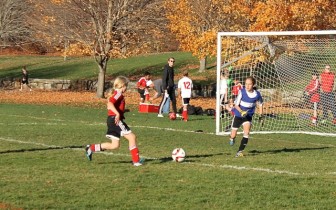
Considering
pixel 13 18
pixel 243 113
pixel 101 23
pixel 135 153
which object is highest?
pixel 13 18

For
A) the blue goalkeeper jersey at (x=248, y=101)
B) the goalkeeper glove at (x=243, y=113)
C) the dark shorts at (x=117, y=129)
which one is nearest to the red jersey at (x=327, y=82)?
the blue goalkeeper jersey at (x=248, y=101)

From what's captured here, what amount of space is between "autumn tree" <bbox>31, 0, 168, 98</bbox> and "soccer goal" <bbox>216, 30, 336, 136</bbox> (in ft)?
36.2

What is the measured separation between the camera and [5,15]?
47062mm

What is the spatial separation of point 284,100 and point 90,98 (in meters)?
15.1

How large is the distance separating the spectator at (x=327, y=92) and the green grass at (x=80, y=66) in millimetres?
31538

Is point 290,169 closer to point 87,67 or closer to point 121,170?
point 121,170

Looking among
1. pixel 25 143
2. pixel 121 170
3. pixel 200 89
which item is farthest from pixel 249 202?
pixel 200 89

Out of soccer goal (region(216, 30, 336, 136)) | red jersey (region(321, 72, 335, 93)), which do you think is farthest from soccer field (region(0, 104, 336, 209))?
red jersey (region(321, 72, 335, 93))

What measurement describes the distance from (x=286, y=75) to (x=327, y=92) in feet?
6.49

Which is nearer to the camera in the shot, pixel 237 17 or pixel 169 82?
pixel 169 82

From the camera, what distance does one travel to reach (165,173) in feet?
41.9

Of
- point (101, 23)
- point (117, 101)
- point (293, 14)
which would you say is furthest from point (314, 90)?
point (101, 23)

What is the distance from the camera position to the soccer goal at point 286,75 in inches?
973

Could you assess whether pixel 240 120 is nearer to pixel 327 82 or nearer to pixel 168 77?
pixel 327 82
